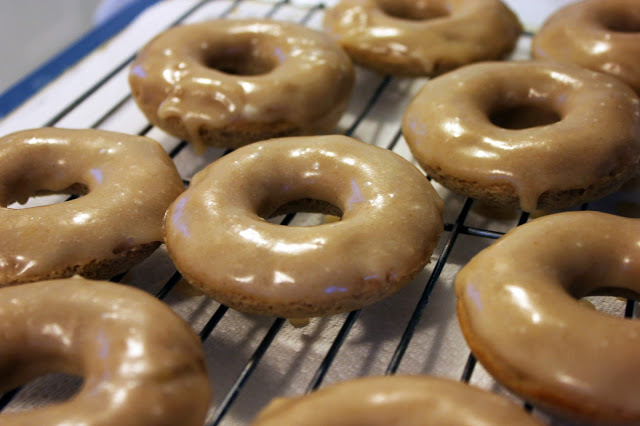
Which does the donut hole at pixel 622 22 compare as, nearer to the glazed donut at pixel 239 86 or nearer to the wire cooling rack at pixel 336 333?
the wire cooling rack at pixel 336 333

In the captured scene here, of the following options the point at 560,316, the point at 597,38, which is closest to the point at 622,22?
the point at 597,38

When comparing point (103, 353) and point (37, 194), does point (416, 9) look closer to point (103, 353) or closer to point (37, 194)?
point (37, 194)

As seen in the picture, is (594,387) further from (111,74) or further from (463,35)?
(111,74)

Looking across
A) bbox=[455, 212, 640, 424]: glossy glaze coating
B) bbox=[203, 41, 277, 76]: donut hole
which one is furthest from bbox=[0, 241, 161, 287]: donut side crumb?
bbox=[203, 41, 277, 76]: donut hole

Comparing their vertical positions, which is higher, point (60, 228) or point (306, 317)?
point (60, 228)

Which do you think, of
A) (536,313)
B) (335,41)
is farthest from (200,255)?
(335,41)

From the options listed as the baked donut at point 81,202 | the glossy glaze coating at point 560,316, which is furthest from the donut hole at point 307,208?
the glossy glaze coating at point 560,316
